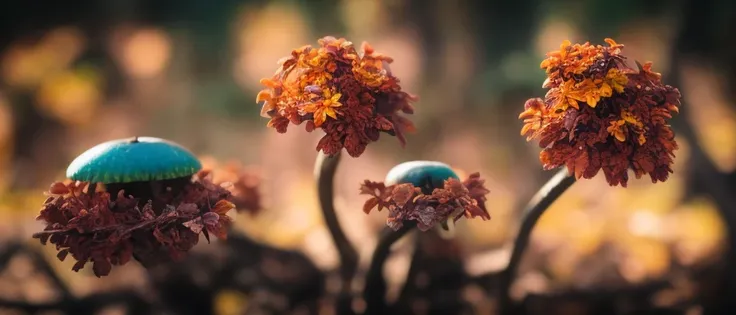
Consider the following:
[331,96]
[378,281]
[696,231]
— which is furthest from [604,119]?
[696,231]

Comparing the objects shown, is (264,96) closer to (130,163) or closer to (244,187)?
(130,163)

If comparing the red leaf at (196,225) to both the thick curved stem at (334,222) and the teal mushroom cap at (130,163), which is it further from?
the thick curved stem at (334,222)

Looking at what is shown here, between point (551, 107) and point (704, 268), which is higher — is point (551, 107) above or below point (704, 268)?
above

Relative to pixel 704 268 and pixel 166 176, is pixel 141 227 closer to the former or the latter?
pixel 166 176

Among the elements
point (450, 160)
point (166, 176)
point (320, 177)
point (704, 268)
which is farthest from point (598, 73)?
point (450, 160)

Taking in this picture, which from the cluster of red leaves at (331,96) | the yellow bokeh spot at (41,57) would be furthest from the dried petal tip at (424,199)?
the yellow bokeh spot at (41,57)
